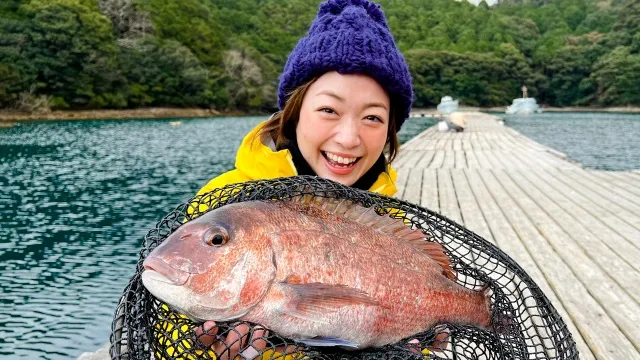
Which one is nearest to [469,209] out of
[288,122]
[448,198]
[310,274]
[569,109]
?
[448,198]

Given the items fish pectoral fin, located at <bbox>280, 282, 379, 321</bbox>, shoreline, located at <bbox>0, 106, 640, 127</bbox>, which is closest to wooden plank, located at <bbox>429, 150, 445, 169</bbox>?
fish pectoral fin, located at <bbox>280, 282, 379, 321</bbox>

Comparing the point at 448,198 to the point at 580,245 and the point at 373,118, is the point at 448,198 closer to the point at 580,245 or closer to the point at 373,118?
the point at 580,245

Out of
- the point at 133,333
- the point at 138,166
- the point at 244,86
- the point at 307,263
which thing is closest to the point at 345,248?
the point at 307,263

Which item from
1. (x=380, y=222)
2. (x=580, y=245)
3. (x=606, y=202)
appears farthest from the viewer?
(x=606, y=202)

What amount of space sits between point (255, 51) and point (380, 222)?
3856 inches

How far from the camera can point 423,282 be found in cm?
204

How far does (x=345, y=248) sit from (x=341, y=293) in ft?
0.65

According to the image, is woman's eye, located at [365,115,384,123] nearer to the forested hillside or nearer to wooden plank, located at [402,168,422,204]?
wooden plank, located at [402,168,422,204]

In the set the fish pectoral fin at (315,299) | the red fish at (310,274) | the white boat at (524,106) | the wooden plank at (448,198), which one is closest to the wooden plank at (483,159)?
the wooden plank at (448,198)

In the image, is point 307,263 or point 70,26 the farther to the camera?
point 70,26

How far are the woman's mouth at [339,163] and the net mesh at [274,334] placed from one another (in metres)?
0.35

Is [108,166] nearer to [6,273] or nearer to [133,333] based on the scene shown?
[6,273]

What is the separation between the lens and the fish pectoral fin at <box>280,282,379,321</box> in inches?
64.3

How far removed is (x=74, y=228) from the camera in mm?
12648
